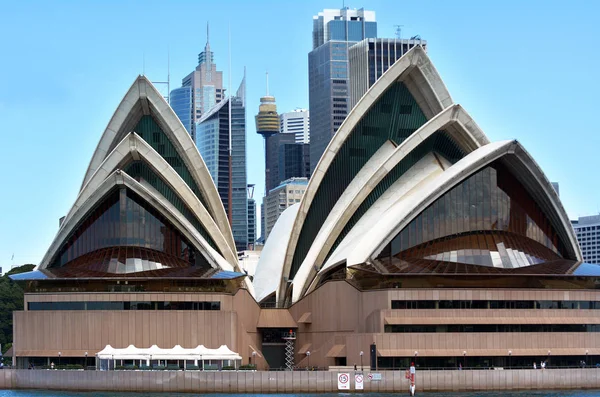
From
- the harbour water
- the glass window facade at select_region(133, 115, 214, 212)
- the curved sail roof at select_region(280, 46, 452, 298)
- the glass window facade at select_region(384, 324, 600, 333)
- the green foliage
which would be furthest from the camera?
the green foliage

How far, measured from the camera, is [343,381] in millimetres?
78938

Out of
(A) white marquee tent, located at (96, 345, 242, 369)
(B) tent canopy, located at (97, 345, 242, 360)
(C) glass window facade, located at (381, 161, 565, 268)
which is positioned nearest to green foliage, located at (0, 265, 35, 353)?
(A) white marquee tent, located at (96, 345, 242, 369)

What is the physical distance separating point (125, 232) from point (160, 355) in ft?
46.9

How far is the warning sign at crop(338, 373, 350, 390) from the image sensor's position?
259 feet

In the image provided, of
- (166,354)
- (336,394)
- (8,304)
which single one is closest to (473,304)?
(336,394)

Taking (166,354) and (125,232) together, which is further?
(125,232)

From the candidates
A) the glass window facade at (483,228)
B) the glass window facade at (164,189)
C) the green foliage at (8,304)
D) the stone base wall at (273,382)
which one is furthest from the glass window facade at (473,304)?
the green foliage at (8,304)

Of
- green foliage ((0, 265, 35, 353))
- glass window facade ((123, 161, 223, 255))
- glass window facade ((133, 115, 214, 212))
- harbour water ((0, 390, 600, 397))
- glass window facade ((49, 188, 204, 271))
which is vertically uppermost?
glass window facade ((133, 115, 214, 212))

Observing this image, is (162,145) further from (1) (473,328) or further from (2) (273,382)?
(1) (473,328)

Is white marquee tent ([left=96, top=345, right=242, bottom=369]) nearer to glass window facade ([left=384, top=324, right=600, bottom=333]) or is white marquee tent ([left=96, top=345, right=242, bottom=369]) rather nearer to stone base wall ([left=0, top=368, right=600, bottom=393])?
stone base wall ([left=0, top=368, right=600, bottom=393])

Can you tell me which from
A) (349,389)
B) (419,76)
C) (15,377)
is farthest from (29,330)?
(419,76)

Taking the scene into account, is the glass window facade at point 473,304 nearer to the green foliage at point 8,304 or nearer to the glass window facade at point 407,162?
the glass window facade at point 407,162

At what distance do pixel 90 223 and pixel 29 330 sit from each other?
11.3 m

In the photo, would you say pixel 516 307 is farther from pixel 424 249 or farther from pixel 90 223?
pixel 90 223
